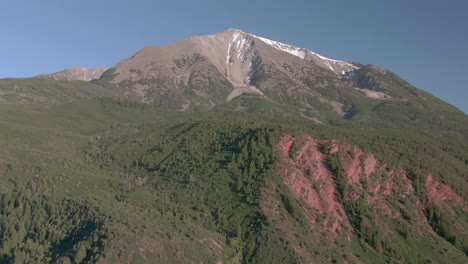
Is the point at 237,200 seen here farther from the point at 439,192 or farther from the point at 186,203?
the point at 439,192

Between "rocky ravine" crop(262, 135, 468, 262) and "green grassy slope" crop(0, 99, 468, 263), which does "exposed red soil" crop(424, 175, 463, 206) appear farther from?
"green grassy slope" crop(0, 99, 468, 263)

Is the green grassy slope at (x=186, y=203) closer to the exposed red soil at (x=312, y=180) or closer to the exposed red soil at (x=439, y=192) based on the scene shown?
the exposed red soil at (x=439, y=192)

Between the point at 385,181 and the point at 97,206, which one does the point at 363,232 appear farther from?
the point at 97,206

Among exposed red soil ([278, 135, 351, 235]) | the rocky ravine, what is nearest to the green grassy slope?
the rocky ravine

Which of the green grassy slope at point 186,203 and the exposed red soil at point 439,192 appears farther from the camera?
the exposed red soil at point 439,192

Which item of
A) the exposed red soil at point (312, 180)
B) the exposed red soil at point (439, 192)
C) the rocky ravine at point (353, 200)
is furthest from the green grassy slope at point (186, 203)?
the exposed red soil at point (312, 180)

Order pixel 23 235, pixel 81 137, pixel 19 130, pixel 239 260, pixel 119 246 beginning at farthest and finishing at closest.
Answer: pixel 81 137 → pixel 19 130 → pixel 23 235 → pixel 239 260 → pixel 119 246

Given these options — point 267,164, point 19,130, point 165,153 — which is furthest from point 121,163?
point 267,164

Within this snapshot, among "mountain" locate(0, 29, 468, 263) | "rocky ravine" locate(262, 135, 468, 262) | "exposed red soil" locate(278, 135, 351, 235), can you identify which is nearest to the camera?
"mountain" locate(0, 29, 468, 263)
